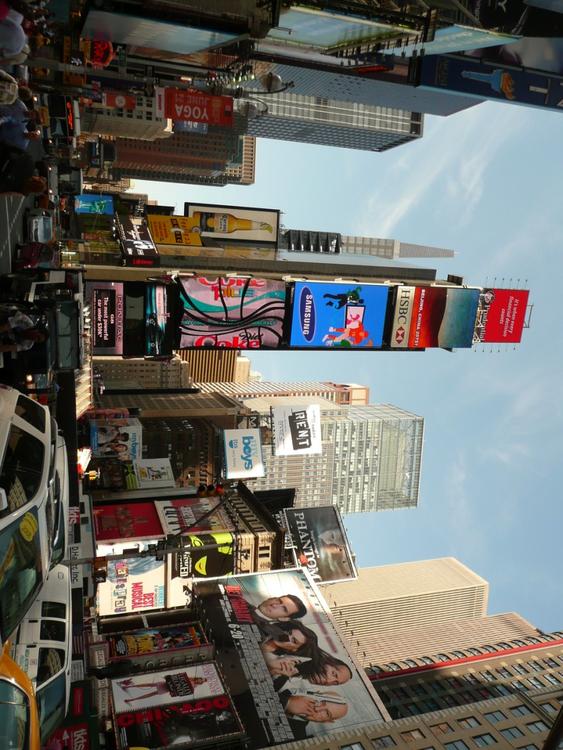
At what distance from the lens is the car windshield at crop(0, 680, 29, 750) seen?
9.07 metres

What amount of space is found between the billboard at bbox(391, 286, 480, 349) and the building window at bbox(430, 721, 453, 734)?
2022 cm

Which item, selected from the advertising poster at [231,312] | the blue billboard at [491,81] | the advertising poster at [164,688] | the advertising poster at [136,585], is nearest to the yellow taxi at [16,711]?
the advertising poster at [164,688]

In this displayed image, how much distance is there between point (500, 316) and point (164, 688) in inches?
1103

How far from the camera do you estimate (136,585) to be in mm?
35625

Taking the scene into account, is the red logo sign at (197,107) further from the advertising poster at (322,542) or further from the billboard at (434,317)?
the advertising poster at (322,542)

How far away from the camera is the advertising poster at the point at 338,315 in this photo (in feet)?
107

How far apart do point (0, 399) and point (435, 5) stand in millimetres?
20751

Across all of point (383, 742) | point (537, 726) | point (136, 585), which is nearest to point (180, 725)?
point (383, 742)

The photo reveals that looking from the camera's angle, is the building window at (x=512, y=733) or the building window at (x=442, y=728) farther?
the building window at (x=512, y=733)

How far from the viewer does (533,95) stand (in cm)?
3141

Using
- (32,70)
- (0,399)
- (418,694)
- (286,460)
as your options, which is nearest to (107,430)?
(32,70)

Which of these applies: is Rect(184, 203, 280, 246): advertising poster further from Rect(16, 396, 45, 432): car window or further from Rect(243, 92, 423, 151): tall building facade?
Rect(243, 92, 423, 151): tall building facade

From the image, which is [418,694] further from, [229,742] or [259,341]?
[259,341]

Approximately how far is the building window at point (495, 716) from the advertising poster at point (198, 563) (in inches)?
651
